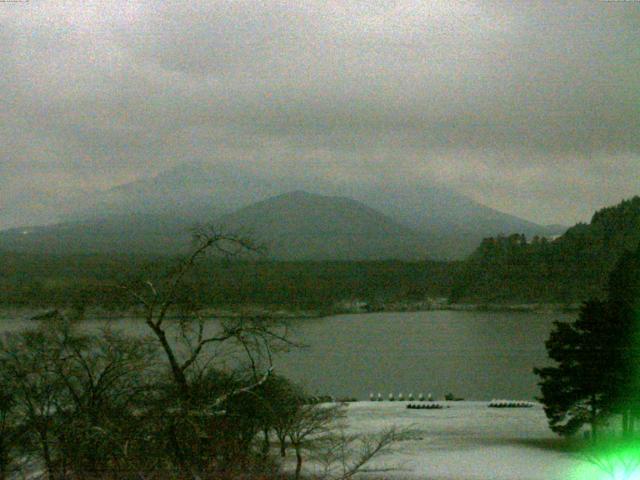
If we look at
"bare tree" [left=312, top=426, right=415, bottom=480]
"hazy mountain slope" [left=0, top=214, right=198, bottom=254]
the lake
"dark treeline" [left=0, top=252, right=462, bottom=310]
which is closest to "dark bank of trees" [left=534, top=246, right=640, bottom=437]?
"bare tree" [left=312, top=426, right=415, bottom=480]

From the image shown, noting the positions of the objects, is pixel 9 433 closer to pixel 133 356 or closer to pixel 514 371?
pixel 133 356

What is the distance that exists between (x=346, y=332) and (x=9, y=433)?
90.2 ft

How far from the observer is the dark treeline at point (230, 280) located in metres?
3.04

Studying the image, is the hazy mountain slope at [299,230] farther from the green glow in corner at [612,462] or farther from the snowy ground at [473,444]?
the green glow in corner at [612,462]

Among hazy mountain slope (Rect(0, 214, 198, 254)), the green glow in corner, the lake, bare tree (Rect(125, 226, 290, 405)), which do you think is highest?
hazy mountain slope (Rect(0, 214, 198, 254))

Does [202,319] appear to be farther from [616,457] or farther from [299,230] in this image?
[299,230]

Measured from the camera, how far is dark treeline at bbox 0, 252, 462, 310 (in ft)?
9.98

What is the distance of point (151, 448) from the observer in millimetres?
2609

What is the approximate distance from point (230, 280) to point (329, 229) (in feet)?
231

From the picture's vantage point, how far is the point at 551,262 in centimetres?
4641

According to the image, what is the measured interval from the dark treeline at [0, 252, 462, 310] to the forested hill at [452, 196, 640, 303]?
1.89 meters

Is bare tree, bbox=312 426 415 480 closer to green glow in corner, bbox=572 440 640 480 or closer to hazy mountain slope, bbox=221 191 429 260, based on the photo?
green glow in corner, bbox=572 440 640 480

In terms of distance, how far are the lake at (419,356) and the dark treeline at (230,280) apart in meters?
1.22

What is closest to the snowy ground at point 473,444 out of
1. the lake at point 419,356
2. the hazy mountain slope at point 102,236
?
the lake at point 419,356
